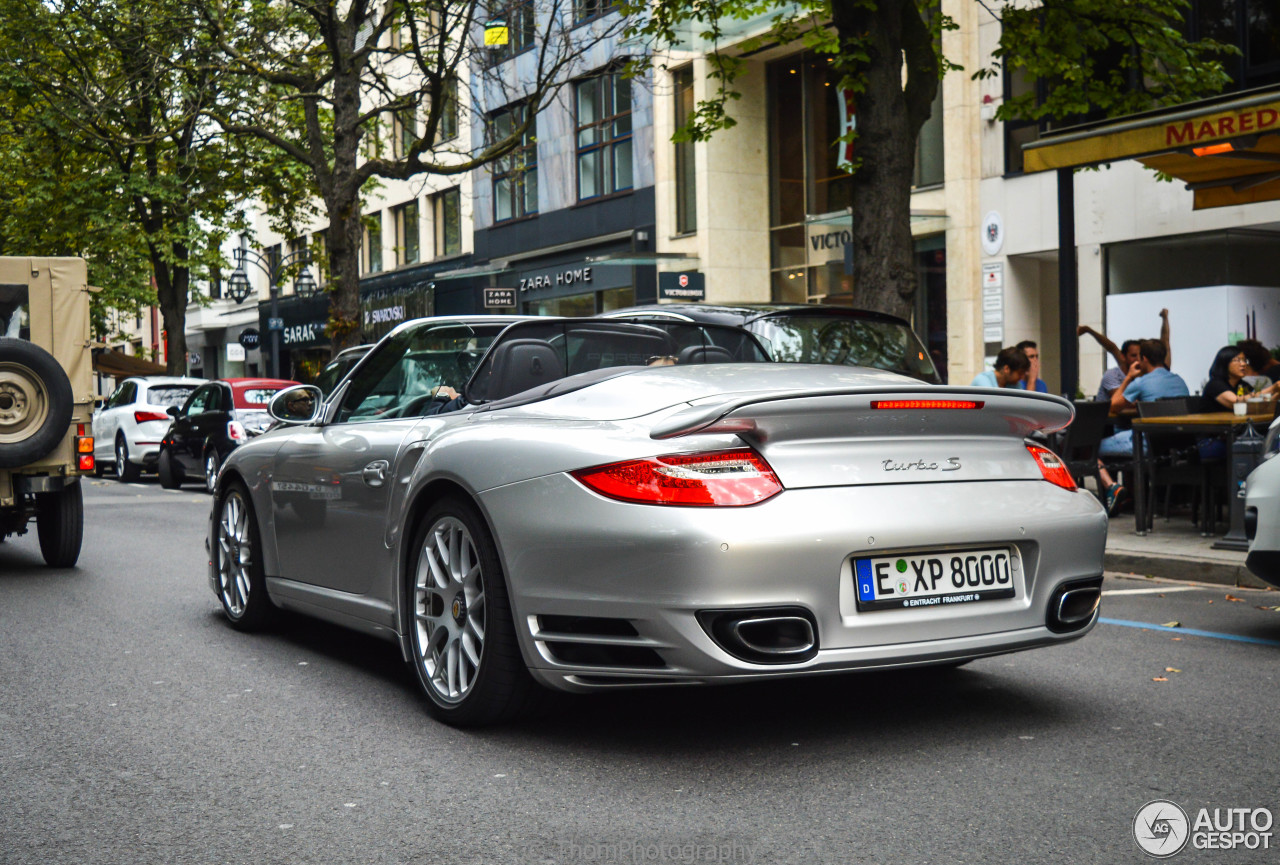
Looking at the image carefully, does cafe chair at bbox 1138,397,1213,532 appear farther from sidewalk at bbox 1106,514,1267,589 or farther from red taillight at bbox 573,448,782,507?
red taillight at bbox 573,448,782,507

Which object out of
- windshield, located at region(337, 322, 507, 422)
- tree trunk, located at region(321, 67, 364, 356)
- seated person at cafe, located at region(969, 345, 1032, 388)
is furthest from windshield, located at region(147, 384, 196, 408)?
windshield, located at region(337, 322, 507, 422)

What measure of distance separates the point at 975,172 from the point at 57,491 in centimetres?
1511

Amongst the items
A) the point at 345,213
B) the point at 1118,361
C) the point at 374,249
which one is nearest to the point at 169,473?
the point at 345,213

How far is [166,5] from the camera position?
20172 mm

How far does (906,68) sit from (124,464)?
13.9m

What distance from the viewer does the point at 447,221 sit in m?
38.7

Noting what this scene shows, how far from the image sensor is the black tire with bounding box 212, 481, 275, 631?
270 inches

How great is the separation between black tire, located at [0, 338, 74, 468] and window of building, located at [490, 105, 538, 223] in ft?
77.3

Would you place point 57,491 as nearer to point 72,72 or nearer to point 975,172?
point 975,172

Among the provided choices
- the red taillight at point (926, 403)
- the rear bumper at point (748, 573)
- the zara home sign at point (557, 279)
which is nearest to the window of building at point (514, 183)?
the zara home sign at point (557, 279)

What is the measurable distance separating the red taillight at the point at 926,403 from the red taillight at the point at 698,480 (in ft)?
1.40

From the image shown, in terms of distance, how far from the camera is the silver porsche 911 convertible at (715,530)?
4117 mm

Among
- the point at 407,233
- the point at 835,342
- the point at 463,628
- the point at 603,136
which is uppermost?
the point at 603,136

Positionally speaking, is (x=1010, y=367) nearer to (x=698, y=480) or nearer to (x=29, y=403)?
(x=29, y=403)
